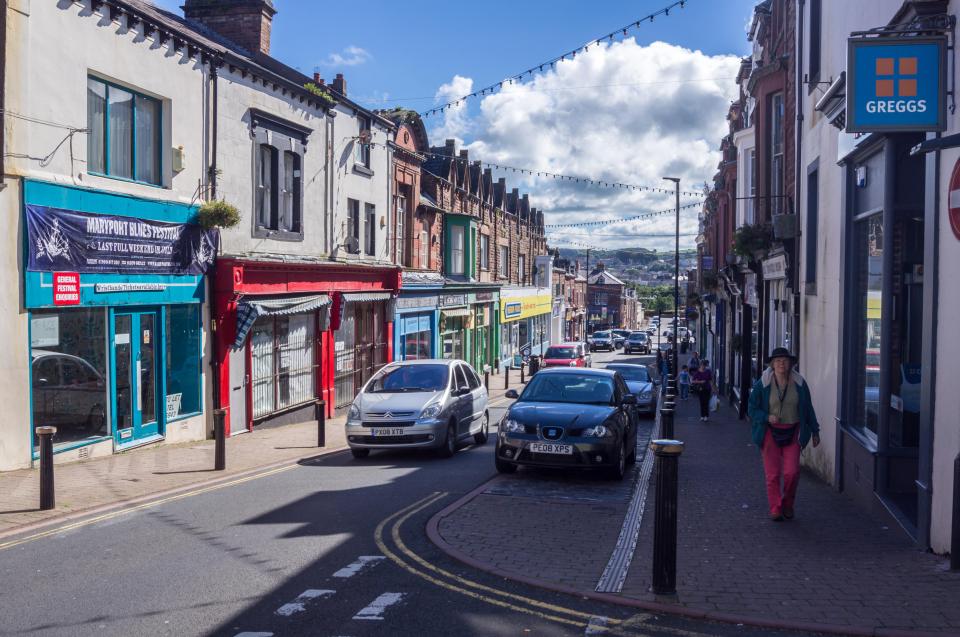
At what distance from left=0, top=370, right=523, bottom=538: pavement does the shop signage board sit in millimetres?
8686

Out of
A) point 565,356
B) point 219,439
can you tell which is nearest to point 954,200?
point 219,439

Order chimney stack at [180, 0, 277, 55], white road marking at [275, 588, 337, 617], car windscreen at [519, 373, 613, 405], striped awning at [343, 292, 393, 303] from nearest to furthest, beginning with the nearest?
1. white road marking at [275, 588, 337, 617]
2. car windscreen at [519, 373, 613, 405]
3. chimney stack at [180, 0, 277, 55]
4. striped awning at [343, 292, 393, 303]

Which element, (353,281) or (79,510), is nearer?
(79,510)

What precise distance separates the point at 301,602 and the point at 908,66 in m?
6.27

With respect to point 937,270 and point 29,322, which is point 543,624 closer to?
point 937,270

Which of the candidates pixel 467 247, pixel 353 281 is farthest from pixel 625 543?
pixel 467 247

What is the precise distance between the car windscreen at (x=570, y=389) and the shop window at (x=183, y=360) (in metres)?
6.60

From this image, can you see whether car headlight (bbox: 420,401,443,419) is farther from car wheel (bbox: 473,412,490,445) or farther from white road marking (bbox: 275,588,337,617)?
white road marking (bbox: 275,588,337,617)

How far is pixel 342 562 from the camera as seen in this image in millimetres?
7078

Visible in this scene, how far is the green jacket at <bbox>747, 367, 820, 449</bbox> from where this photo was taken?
852 cm

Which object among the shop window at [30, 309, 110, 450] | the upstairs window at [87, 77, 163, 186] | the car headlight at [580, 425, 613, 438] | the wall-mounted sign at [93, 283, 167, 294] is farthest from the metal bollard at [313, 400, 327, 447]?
the car headlight at [580, 425, 613, 438]

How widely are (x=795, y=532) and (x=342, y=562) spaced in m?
4.25

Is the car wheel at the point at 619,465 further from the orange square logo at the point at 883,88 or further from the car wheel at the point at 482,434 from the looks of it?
the orange square logo at the point at 883,88

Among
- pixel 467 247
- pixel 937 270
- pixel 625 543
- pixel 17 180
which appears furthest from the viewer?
pixel 467 247
